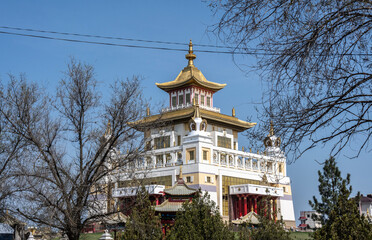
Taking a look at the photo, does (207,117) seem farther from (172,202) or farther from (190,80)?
(172,202)

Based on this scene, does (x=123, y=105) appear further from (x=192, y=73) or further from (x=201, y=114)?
(x=192, y=73)

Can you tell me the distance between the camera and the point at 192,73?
57.7 meters

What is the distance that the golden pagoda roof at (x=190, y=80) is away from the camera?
184 ft

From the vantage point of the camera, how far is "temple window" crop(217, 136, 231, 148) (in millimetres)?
55438

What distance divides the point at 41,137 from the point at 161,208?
18.7 m

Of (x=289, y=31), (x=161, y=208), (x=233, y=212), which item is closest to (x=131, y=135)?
(x=289, y=31)

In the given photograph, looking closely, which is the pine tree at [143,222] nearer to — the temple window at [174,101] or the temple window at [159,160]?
the temple window at [159,160]

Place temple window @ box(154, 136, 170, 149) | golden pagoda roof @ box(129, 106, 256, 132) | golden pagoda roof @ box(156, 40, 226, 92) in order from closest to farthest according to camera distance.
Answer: golden pagoda roof @ box(129, 106, 256, 132)
temple window @ box(154, 136, 170, 149)
golden pagoda roof @ box(156, 40, 226, 92)

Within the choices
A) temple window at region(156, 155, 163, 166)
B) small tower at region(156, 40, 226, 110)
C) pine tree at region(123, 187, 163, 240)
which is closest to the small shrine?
temple window at region(156, 155, 163, 166)

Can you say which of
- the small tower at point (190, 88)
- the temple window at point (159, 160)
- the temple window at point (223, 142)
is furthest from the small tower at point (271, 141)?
the small tower at point (190, 88)

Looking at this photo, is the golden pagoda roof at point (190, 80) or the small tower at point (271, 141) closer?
the small tower at point (271, 141)

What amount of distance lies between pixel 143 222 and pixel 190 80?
3705 centimetres

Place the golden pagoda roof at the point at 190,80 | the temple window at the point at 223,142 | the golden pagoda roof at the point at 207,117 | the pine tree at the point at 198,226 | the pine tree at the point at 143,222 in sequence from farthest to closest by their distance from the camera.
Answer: the golden pagoda roof at the point at 190,80, the temple window at the point at 223,142, the golden pagoda roof at the point at 207,117, the pine tree at the point at 198,226, the pine tree at the point at 143,222

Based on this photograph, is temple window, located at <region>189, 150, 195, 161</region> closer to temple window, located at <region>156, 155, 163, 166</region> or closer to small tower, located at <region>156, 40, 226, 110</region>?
temple window, located at <region>156, 155, 163, 166</region>
